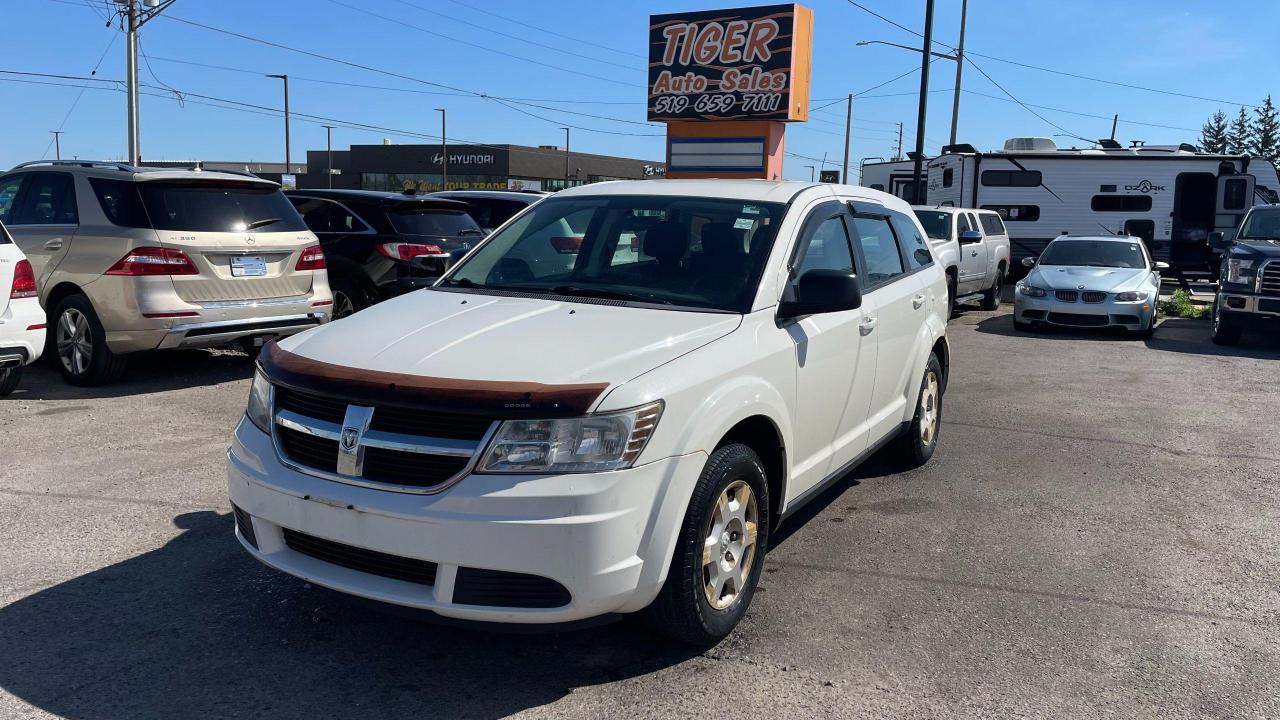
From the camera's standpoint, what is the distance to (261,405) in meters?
3.73

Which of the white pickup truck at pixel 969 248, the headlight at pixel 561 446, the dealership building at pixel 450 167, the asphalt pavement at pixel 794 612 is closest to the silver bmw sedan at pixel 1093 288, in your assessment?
the white pickup truck at pixel 969 248

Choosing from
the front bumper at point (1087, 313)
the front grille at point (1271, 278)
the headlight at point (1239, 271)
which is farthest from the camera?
the front bumper at point (1087, 313)

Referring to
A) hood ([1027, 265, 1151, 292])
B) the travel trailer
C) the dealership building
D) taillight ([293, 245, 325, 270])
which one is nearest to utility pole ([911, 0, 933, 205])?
the travel trailer

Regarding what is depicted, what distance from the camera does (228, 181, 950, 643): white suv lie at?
3.17 m

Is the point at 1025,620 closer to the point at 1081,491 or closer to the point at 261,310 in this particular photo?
the point at 1081,491

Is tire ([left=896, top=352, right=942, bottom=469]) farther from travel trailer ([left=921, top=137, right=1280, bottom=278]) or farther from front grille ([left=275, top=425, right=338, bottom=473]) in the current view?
travel trailer ([left=921, top=137, right=1280, bottom=278])

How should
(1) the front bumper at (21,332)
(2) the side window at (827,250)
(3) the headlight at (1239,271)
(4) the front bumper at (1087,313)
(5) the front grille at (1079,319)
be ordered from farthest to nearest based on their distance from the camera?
(5) the front grille at (1079,319), (4) the front bumper at (1087,313), (3) the headlight at (1239,271), (1) the front bumper at (21,332), (2) the side window at (827,250)

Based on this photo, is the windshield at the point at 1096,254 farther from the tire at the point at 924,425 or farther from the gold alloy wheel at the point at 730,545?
the gold alloy wheel at the point at 730,545

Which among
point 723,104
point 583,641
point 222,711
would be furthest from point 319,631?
point 723,104

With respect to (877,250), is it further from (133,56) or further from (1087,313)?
(133,56)

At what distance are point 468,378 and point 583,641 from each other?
1197 mm

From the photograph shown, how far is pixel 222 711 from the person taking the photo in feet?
10.8

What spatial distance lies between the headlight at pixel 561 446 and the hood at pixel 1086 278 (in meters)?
12.1

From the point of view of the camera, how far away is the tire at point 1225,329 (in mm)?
12573
